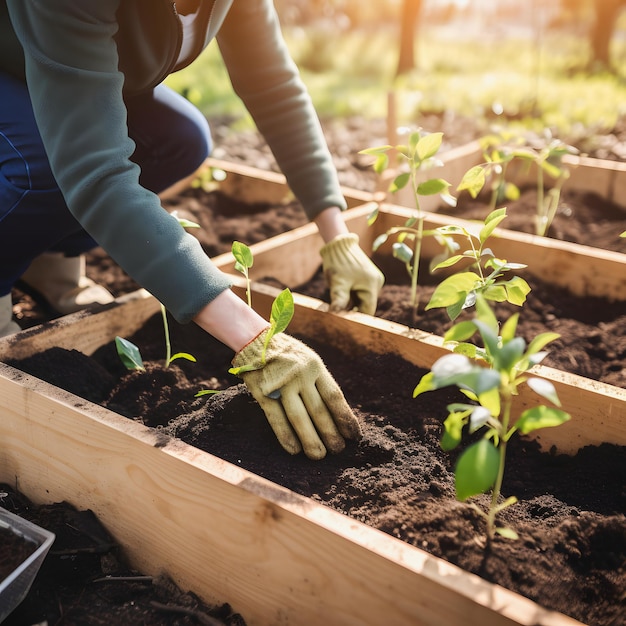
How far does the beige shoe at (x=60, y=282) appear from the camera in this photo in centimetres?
224

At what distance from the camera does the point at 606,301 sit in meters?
2.17

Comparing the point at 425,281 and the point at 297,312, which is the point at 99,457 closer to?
the point at 297,312

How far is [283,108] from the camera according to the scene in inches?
80.5

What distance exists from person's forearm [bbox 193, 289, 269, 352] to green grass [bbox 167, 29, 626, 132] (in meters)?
1.93

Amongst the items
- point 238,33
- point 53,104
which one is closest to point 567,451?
point 53,104

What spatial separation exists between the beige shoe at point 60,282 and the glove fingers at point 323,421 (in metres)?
1.07

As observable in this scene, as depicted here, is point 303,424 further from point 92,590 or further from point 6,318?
Answer: point 6,318

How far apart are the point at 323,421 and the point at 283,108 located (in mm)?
1048

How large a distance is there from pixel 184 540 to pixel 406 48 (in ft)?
24.2

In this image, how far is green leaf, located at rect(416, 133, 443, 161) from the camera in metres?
1.72

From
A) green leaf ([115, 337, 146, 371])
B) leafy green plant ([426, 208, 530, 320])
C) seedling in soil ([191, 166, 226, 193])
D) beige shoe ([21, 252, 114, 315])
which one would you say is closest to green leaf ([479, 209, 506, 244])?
leafy green plant ([426, 208, 530, 320])

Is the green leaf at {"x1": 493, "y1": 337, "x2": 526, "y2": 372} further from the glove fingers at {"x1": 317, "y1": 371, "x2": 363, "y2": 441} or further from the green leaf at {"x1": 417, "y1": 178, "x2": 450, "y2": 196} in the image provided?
the green leaf at {"x1": 417, "y1": 178, "x2": 450, "y2": 196}

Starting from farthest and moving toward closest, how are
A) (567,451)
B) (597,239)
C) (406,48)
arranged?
(406,48)
(597,239)
(567,451)

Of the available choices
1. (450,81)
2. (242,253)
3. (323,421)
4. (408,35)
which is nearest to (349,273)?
(242,253)
